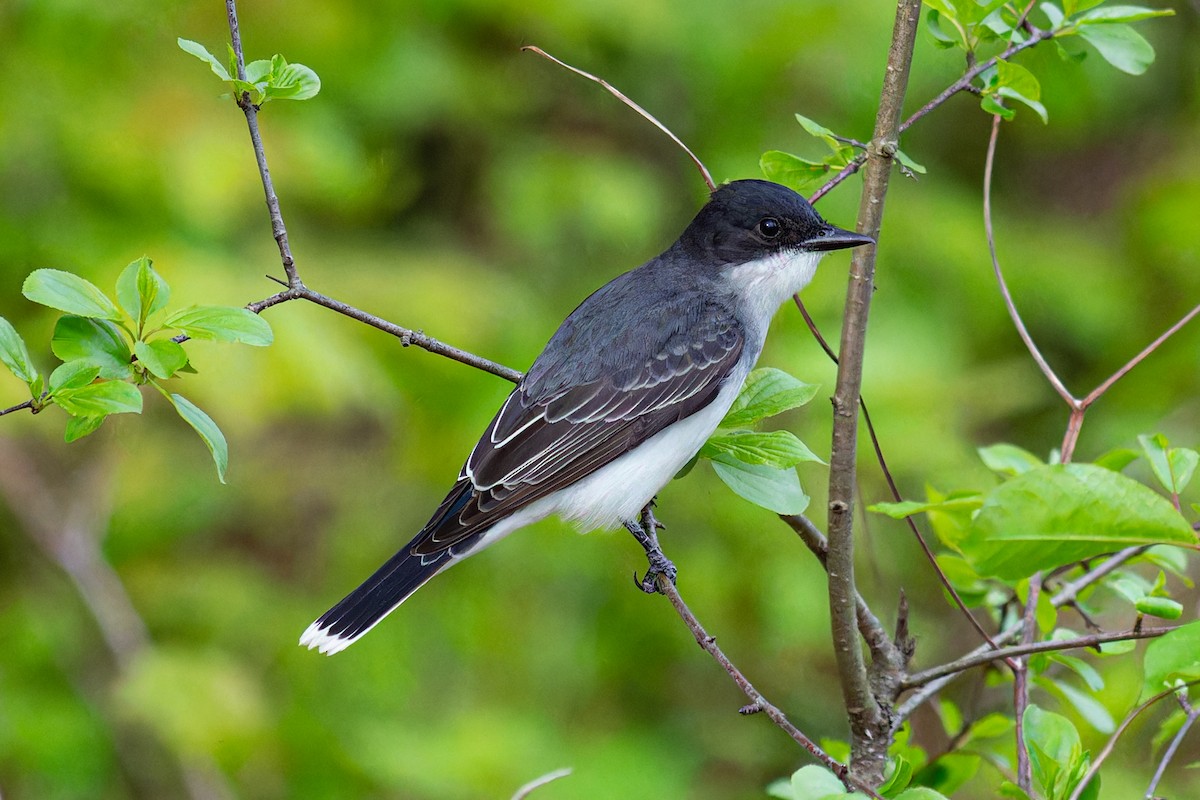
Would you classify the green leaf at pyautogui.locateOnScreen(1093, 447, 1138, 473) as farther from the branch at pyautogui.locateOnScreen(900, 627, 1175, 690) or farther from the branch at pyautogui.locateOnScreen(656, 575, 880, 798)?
the branch at pyautogui.locateOnScreen(656, 575, 880, 798)

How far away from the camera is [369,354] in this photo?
4414mm

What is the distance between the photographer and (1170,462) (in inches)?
71.7

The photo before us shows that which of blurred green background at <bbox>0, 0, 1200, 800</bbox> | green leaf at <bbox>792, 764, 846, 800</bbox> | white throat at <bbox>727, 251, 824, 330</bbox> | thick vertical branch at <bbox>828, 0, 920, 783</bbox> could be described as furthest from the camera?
blurred green background at <bbox>0, 0, 1200, 800</bbox>

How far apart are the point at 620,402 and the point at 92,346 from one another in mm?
1744

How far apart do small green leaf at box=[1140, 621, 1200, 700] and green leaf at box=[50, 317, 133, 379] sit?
1455 millimetres

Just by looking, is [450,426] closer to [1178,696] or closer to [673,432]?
[673,432]

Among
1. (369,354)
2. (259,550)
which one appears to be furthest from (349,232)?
(259,550)

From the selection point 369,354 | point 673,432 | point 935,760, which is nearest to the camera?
point 935,760

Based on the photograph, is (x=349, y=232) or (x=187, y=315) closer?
(x=187, y=315)

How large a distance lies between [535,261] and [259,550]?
5.72ft

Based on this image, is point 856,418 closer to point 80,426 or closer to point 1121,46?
point 1121,46

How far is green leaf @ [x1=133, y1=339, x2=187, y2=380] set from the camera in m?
1.77

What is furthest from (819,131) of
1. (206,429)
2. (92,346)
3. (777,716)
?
(92,346)

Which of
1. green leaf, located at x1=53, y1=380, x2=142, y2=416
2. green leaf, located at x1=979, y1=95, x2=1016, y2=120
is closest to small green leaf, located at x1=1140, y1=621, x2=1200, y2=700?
green leaf, located at x1=979, y1=95, x2=1016, y2=120
